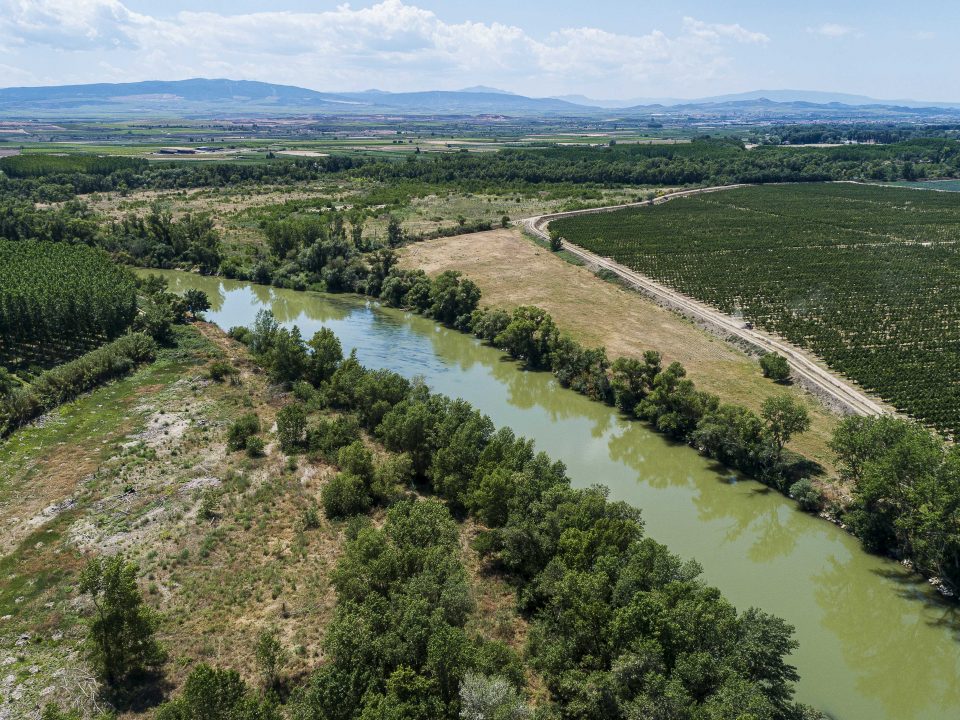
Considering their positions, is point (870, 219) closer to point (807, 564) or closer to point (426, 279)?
point (426, 279)

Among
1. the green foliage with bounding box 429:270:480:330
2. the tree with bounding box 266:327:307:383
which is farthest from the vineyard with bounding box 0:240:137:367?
the green foliage with bounding box 429:270:480:330

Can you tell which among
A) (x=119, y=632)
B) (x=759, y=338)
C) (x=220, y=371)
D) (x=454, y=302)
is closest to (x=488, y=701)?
(x=119, y=632)

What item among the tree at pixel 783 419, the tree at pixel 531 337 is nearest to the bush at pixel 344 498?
the tree at pixel 783 419

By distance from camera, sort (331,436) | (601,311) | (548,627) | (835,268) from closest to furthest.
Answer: (548,627)
(331,436)
(601,311)
(835,268)

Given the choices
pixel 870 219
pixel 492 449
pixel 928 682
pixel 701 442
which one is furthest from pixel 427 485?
pixel 870 219

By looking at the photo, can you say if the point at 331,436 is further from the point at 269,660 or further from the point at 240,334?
the point at 240,334

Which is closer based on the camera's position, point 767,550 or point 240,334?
point 767,550

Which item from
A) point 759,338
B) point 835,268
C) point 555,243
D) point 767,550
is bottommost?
point 767,550
